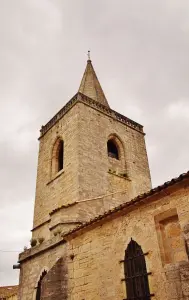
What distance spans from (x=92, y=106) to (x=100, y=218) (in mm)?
7836

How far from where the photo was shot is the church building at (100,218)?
662 cm

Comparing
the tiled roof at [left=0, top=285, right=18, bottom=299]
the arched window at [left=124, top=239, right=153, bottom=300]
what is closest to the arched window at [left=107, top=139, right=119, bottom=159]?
the arched window at [left=124, top=239, right=153, bottom=300]

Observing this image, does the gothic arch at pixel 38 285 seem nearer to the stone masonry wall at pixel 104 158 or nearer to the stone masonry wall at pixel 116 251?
the stone masonry wall at pixel 116 251

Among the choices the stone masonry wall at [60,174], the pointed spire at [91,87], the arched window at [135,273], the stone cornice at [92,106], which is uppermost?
the pointed spire at [91,87]

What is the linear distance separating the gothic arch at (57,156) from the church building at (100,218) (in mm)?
51

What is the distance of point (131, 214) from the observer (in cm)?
757

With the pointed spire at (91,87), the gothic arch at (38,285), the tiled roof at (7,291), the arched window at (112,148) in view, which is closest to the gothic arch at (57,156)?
the arched window at (112,148)

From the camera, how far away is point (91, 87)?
17.6 metres

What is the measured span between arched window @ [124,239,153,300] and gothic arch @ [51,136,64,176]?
759cm

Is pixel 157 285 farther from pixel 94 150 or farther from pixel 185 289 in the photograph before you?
pixel 94 150

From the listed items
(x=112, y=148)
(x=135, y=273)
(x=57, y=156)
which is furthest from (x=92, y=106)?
(x=135, y=273)

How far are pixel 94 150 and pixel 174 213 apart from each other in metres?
7.00

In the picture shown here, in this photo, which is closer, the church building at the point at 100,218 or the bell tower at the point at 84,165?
the church building at the point at 100,218

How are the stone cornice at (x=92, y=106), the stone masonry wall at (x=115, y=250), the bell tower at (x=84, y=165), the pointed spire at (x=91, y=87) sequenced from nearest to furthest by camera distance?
the stone masonry wall at (x=115, y=250) < the bell tower at (x=84, y=165) < the stone cornice at (x=92, y=106) < the pointed spire at (x=91, y=87)
